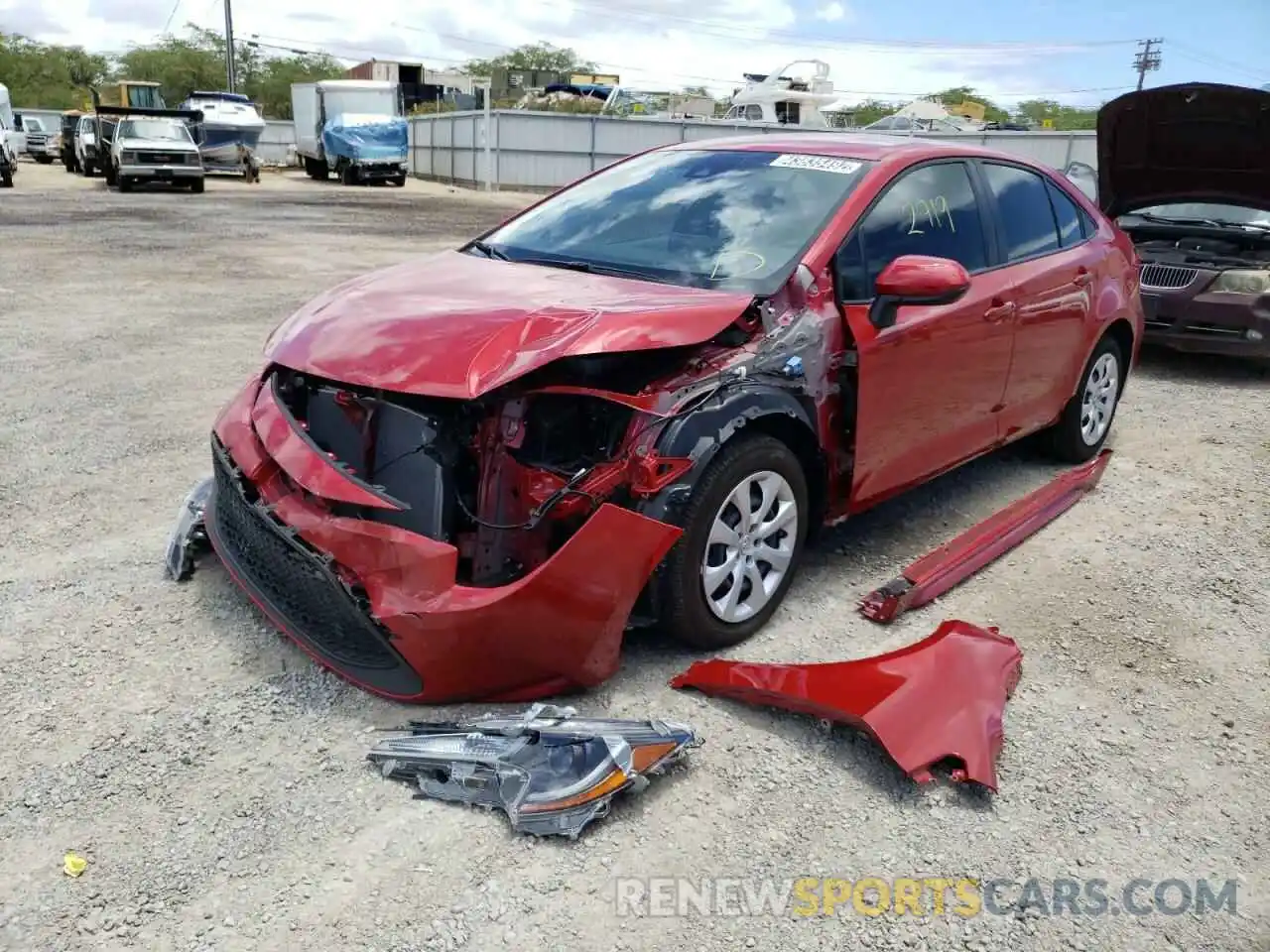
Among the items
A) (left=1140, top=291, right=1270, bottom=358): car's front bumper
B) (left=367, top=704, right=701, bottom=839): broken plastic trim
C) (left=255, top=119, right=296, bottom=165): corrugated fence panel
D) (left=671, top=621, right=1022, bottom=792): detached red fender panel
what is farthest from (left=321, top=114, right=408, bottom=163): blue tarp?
(left=367, top=704, right=701, bottom=839): broken plastic trim

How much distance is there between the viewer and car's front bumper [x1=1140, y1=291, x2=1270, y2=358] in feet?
24.1

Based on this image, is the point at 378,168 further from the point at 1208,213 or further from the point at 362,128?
the point at 1208,213

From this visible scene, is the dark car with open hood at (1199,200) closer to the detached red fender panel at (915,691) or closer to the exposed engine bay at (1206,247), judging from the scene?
the exposed engine bay at (1206,247)

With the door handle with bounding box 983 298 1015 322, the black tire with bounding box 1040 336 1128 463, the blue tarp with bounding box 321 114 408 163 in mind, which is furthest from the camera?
the blue tarp with bounding box 321 114 408 163

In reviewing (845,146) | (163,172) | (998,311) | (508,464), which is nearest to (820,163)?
(845,146)

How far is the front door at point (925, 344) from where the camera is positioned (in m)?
3.64

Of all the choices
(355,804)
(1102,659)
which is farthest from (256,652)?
(1102,659)

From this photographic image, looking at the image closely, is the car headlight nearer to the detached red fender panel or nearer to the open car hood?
the open car hood

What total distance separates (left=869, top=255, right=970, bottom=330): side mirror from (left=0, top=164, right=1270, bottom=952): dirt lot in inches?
42.7

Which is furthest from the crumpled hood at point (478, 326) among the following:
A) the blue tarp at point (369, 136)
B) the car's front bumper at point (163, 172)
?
the blue tarp at point (369, 136)

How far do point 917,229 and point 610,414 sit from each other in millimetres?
1654

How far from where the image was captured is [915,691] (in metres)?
2.86

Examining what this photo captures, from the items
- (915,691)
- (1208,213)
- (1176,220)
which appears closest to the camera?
(915,691)

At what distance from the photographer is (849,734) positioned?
9.71ft
